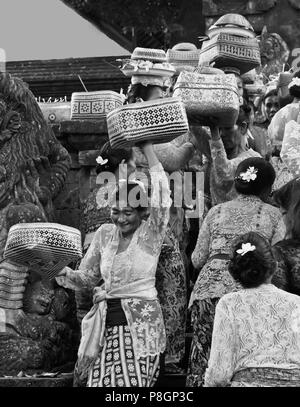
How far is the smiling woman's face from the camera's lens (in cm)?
901

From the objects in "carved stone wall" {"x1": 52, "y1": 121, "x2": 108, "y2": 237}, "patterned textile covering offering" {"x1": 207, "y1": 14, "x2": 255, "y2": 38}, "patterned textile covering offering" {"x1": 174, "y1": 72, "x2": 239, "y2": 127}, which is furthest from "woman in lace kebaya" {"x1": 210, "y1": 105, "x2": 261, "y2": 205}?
"patterned textile covering offering" {"x1": 207, "y1": 14, "x2": 255, "y2": 38}

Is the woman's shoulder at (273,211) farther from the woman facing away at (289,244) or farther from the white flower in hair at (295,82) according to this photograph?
the white flower in hair at (295,82)

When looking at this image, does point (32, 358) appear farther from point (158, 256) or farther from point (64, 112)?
point (64, 112)

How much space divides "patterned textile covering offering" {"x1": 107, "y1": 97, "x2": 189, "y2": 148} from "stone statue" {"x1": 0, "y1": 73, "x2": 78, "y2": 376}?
104 centimetres

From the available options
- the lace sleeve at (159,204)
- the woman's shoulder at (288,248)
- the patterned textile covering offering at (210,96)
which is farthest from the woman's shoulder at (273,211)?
the patterned textile covering offering at (210,96)

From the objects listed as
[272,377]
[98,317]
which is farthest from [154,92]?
[272,377]

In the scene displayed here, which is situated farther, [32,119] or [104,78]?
[104,78]

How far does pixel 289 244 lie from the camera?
28.0 ft

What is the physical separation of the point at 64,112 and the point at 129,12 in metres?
5.19

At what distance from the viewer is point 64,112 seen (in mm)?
12305

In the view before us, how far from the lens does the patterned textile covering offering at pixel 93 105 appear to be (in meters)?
11.1

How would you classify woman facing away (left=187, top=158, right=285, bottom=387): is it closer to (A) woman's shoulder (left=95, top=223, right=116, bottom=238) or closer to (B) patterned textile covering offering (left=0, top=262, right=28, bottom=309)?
(A) woman's shoulder (left=95, top=223, right=116, bottom=238)
